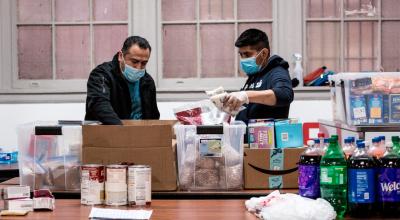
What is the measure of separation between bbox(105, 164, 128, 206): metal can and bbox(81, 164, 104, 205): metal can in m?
0.03

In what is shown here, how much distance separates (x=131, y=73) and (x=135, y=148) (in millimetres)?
1011

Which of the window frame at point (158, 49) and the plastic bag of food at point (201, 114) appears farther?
the window frame at point (158, 49)

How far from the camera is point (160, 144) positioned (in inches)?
101

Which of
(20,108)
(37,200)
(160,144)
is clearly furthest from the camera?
(20,108)

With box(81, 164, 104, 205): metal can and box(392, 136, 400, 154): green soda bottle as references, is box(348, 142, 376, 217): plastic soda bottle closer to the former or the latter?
box(392, 136, 400, 154): green soda bottle

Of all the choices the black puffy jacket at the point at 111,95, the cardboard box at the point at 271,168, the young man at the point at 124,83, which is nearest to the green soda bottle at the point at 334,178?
the cardboard box at the point at 271,168

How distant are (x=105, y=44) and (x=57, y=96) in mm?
583

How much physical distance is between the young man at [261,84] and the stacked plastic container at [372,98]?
0.33 metres

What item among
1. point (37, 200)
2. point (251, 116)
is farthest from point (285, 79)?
point (37, 200)

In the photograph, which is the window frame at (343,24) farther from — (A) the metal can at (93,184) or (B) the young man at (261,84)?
(A) the metal can at (93,184)

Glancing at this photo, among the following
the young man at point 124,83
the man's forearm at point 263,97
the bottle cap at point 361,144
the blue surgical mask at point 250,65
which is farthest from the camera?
the blue surgical mask at point 250,65

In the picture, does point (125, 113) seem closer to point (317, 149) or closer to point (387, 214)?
point (317, 149)

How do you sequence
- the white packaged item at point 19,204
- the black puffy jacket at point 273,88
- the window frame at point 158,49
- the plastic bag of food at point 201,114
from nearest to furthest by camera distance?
the white packaged item at point 19,204
the plastic bag of food at point 201,114
the black puffy jacket at point 273,88
the window frame at point 158,49

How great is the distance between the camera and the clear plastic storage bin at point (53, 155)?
2650 millimetres
